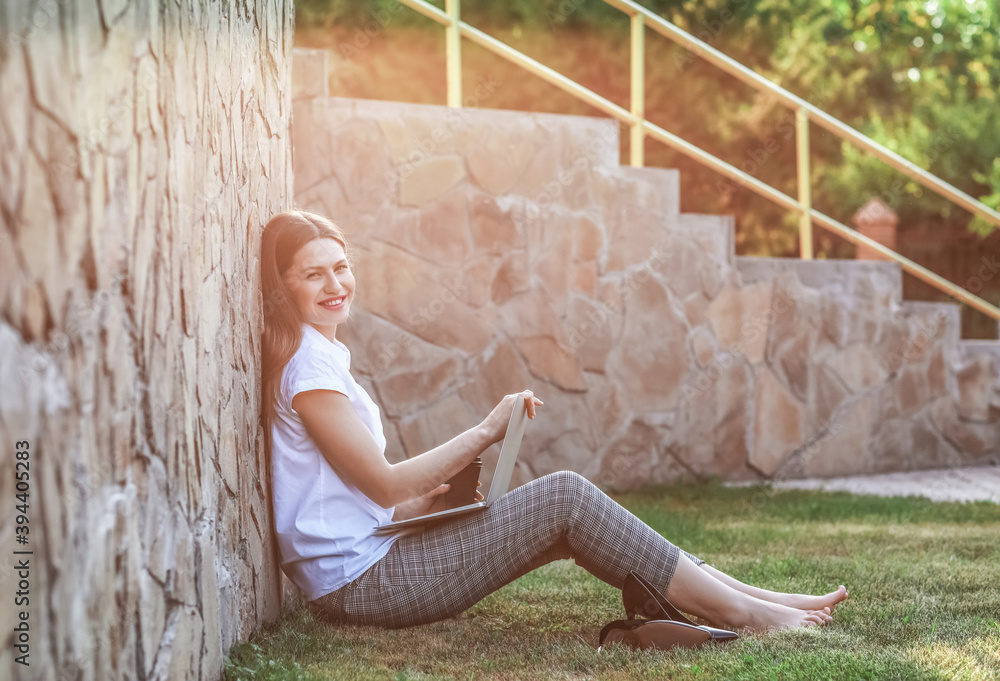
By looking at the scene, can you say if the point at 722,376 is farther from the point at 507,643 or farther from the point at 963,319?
the point at 963,319

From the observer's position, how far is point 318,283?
263cm

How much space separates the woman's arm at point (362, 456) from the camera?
8.08 ft

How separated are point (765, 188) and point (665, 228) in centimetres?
95

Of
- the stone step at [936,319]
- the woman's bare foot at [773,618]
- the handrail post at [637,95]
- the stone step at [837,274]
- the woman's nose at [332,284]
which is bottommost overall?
the woman's bare foot at [773,618]

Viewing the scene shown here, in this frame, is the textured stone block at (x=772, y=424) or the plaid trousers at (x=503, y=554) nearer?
the plaid trousers at (x=503, y=554)

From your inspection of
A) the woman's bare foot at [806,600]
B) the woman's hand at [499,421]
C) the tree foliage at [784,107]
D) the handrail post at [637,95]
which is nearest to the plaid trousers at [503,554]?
the woman's hand at [499,421]

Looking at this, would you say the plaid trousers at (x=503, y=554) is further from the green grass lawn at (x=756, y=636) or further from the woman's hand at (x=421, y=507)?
the woman's hand at (x=421, y=507)

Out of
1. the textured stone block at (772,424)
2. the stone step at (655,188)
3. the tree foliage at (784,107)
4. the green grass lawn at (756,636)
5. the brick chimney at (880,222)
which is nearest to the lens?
the green grass lawn at (756,636)

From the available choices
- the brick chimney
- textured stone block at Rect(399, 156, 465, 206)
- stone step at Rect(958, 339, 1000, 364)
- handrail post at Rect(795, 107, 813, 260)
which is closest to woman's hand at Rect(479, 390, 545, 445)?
textured stone block at Rect(399, 156, 465, 206)

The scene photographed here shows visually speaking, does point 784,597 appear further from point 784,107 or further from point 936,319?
point 784,107

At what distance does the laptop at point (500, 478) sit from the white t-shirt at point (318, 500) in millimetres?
70

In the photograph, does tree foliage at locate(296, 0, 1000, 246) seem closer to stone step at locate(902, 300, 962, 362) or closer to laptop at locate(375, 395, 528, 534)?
stone step at locate(902, 300, 962, 362)

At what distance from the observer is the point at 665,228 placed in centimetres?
572

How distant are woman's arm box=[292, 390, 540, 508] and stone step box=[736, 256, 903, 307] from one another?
386cm
